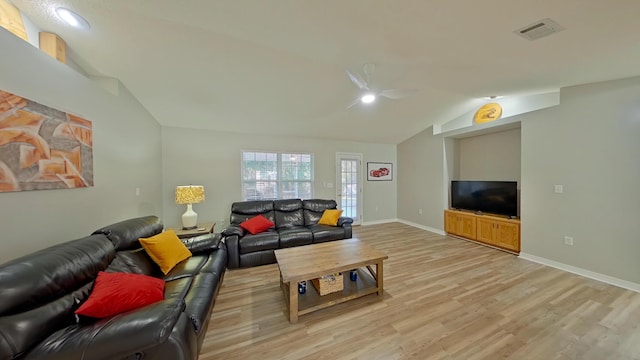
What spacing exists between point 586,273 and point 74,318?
5.38 m

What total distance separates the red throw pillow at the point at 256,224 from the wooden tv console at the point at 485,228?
12.8 feet

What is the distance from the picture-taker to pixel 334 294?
2.37 metres

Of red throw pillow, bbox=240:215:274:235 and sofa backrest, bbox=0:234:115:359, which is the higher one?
sofa backrest, bbox=0:234:115:359

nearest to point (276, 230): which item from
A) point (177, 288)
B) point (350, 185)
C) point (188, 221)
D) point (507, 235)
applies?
point (188, 221)

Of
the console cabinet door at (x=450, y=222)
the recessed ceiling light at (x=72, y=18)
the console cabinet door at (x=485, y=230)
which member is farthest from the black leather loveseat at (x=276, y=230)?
the recessed ceiling light at (x=72, y=18)

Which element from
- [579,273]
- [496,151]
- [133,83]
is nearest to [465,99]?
[496,151]

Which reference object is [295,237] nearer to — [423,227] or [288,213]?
[288,213]

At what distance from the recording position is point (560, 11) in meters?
1.65

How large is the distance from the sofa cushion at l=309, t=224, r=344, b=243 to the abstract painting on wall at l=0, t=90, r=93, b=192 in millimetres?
2929

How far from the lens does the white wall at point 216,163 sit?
13.9 ft

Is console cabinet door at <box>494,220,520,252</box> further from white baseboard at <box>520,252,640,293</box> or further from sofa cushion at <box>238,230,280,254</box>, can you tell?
sofa cushion at <box>238,230,280,254</box>

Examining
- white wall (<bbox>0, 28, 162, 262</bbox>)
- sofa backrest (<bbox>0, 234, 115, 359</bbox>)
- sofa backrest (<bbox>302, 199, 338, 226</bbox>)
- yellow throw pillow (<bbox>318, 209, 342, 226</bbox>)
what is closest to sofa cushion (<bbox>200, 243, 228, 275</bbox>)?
sofa backrest (<bbox>0, 234, 115, 359</bbox>)

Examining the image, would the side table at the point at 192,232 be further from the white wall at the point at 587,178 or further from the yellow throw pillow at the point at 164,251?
the white wall at the point at 587,178

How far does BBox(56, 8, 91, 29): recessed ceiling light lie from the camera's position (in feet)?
5.90
